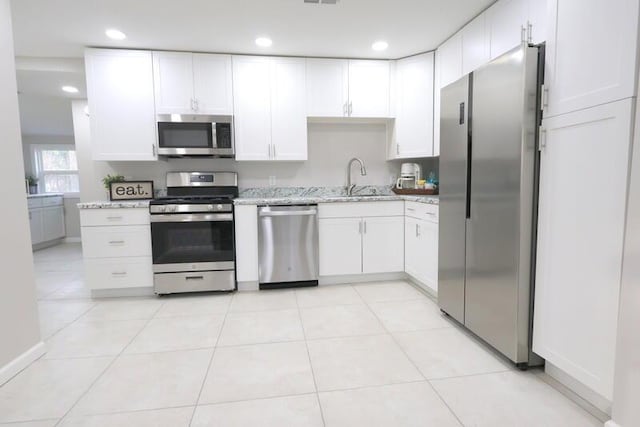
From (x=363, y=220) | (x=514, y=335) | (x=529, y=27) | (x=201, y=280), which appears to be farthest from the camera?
(x=363, y=220)

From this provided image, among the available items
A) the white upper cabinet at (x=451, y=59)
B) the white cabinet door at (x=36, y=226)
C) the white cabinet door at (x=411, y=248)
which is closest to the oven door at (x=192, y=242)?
the white cabinet door at (x=411, y=248)

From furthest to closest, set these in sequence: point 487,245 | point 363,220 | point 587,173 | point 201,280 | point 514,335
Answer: point 363,220 → point 201,280 → point 487,245 → point 514,335 → point 587,173

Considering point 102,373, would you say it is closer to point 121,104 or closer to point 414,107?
point 121,104

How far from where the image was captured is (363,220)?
3393mm

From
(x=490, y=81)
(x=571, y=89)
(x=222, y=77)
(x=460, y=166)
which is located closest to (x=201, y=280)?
(x=222, y=77)

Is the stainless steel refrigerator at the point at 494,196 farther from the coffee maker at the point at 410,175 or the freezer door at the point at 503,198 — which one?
the coffee maker at the point at 410,175

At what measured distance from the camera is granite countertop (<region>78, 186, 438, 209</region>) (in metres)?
3.06

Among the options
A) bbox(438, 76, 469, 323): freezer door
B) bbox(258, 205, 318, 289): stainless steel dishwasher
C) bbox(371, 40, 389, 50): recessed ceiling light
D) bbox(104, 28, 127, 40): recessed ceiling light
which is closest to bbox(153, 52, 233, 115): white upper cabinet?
bbox(104, 28, 127, 40): recessed ceiling light

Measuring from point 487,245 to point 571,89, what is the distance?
91 cm

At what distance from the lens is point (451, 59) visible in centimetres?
302

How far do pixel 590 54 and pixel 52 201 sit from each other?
25.3 ft

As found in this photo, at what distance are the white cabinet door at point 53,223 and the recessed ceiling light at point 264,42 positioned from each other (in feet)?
17.4

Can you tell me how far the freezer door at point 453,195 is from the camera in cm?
220

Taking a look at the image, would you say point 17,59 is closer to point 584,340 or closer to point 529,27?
point 529,27
